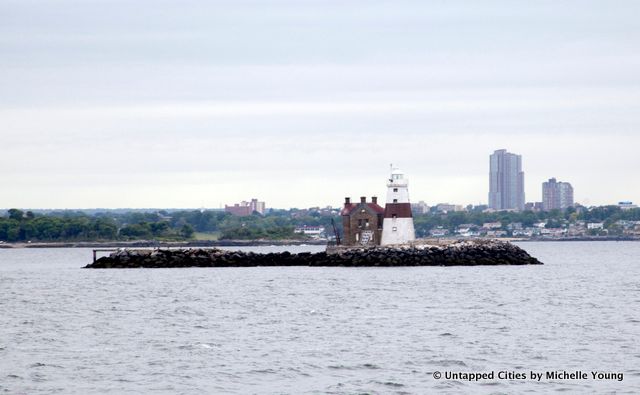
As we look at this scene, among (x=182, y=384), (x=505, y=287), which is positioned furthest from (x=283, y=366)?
(x=505, y=287)

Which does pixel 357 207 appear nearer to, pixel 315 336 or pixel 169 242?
Result: pixel 315 336

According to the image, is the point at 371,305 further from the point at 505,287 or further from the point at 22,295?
the point at 22,295

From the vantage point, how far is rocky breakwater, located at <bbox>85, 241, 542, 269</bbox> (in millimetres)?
84875

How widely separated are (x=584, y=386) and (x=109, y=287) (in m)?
42.1

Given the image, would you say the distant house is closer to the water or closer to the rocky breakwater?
the rocky breakwater

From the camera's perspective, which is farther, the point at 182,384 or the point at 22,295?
the point at 22,295

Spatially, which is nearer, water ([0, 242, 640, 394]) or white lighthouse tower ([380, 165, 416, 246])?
water ([0, 242, 640, 394])

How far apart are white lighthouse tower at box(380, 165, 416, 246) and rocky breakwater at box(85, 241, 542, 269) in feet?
5.42

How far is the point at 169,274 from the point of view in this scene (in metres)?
83.8

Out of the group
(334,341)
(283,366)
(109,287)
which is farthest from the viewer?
(109,287)

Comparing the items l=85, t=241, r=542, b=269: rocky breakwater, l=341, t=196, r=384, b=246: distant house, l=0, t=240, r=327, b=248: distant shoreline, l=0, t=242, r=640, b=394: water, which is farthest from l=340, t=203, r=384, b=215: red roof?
l=0, t=240, r=327, b=248: distant shoreline

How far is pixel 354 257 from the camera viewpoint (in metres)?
85.0

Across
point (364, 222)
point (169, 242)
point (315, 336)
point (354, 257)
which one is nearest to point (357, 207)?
point (364, 222)

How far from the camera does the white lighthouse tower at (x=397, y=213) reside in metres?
85.4
